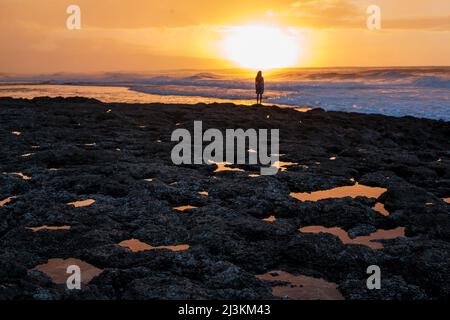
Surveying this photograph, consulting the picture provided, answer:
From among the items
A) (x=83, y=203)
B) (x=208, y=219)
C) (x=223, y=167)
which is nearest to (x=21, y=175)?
(x=83, y=203)

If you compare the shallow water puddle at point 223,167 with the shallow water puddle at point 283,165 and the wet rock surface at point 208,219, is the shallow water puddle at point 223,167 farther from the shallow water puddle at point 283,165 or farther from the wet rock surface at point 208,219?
the shallow water puddle at point 283,165

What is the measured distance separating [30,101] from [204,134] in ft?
42.7

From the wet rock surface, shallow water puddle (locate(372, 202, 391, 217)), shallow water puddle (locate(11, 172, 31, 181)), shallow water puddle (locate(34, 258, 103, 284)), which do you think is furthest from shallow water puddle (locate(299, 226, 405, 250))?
shallow water puddle (locate(11, 172, 31, 181))

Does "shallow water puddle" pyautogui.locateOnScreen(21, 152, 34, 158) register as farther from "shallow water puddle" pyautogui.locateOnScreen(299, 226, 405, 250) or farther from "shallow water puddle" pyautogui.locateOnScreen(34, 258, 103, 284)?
"shallow water puddle" pyautogui.locateOnScreen(299, 226, 405, 250)

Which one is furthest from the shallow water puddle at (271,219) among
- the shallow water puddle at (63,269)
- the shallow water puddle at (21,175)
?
the shallow water puddle at (21,175)

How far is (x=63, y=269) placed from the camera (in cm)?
581

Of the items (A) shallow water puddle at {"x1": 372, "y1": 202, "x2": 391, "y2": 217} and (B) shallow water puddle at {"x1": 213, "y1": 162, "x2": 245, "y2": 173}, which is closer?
(A) shallow water puddle at {"x1": 372, "y1": 202, "x2": 391, "y2": 217}

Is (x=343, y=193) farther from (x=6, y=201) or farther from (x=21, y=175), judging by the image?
(x=21, y=175)

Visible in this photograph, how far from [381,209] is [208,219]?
340 cm

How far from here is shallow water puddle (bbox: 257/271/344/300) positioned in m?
5.34

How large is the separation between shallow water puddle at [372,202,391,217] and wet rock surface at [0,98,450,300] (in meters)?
0.09

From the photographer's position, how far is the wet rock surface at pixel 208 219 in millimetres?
5492

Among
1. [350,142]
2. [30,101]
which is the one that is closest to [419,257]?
[350,142]

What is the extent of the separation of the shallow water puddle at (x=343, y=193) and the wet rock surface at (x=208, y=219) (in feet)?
0.78
